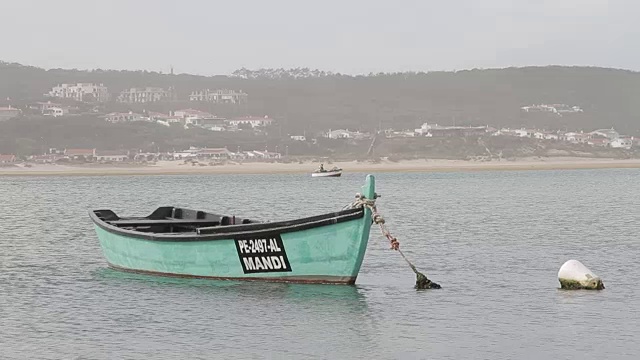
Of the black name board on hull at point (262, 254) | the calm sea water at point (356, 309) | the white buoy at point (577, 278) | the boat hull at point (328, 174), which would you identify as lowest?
the boat hull at point (328, 174)

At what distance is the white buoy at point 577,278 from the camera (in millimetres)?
27891

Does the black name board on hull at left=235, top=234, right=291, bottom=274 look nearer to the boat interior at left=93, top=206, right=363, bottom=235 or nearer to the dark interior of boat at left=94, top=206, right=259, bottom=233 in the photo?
the boat interior at left=93, top=206, right=363, bottom=235

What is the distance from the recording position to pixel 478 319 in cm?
2400

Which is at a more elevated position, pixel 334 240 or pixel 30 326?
pixel 334 240

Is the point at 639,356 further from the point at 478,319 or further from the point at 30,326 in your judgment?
the point at 30,326

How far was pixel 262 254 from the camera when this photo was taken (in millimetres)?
Answer: 27344

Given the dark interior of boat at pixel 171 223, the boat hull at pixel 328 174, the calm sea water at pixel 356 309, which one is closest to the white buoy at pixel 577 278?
the calm sea water at pixel 356 309

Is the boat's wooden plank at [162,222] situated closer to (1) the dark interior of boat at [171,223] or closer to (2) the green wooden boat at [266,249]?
(1) the dark interior of boat at [171,223]

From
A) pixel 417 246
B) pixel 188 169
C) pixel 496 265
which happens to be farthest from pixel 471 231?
pixel 188 169

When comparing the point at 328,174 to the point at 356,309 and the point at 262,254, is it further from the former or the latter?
the point at 356,309

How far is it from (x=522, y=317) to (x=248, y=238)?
7233mm

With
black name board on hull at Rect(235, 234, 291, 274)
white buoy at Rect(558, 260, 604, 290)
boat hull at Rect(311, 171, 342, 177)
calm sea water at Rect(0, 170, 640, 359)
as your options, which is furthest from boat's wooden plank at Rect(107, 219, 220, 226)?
boat hull at Rect(311, 171, 342, 177)

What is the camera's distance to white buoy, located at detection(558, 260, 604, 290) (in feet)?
91.5

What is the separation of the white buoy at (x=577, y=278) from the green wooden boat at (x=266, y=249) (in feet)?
19.1
